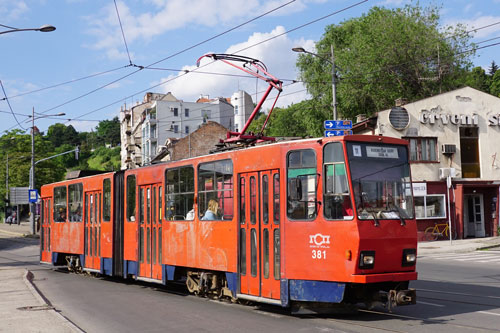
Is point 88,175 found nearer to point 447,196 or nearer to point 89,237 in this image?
point 89,237

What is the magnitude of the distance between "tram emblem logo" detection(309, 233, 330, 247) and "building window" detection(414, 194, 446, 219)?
23000 mm

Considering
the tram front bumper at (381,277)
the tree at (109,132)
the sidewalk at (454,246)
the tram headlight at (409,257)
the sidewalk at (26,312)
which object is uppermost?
the tree at (109,132)

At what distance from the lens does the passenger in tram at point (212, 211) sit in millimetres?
12055

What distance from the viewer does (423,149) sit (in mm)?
31953

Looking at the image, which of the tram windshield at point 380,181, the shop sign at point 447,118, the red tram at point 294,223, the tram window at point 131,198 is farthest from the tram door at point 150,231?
the shop sign at point 447,118

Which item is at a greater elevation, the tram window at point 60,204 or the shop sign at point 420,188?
the shop sign at point 420,188

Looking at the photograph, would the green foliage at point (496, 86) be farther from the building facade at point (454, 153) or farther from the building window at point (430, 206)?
the building window at point (430, 206)

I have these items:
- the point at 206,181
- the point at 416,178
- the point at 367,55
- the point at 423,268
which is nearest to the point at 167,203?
the point at 206,181

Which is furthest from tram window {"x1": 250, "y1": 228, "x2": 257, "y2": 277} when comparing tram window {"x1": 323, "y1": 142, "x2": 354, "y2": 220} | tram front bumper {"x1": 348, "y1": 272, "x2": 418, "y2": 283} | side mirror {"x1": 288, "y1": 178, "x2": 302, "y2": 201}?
tram front bumper {"x1": 348, "y1": 272, "x2": 418, "y2": 283}

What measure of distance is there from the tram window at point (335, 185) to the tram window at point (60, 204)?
1379cm

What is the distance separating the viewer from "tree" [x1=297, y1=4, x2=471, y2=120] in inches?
1809

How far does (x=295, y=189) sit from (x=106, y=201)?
29.9 ft

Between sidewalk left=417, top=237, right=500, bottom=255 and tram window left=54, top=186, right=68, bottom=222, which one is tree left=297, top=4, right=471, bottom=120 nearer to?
sidewalk left=417, top=237, right=500, bottom=255

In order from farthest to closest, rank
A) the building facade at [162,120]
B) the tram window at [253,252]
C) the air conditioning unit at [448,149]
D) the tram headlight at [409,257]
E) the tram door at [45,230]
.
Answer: the building facade at [162,120]
the air conditioning unit at [448,149]
the tram door at [45,230]
the tram window at [253,252]
the tram headlight at [409,257]
